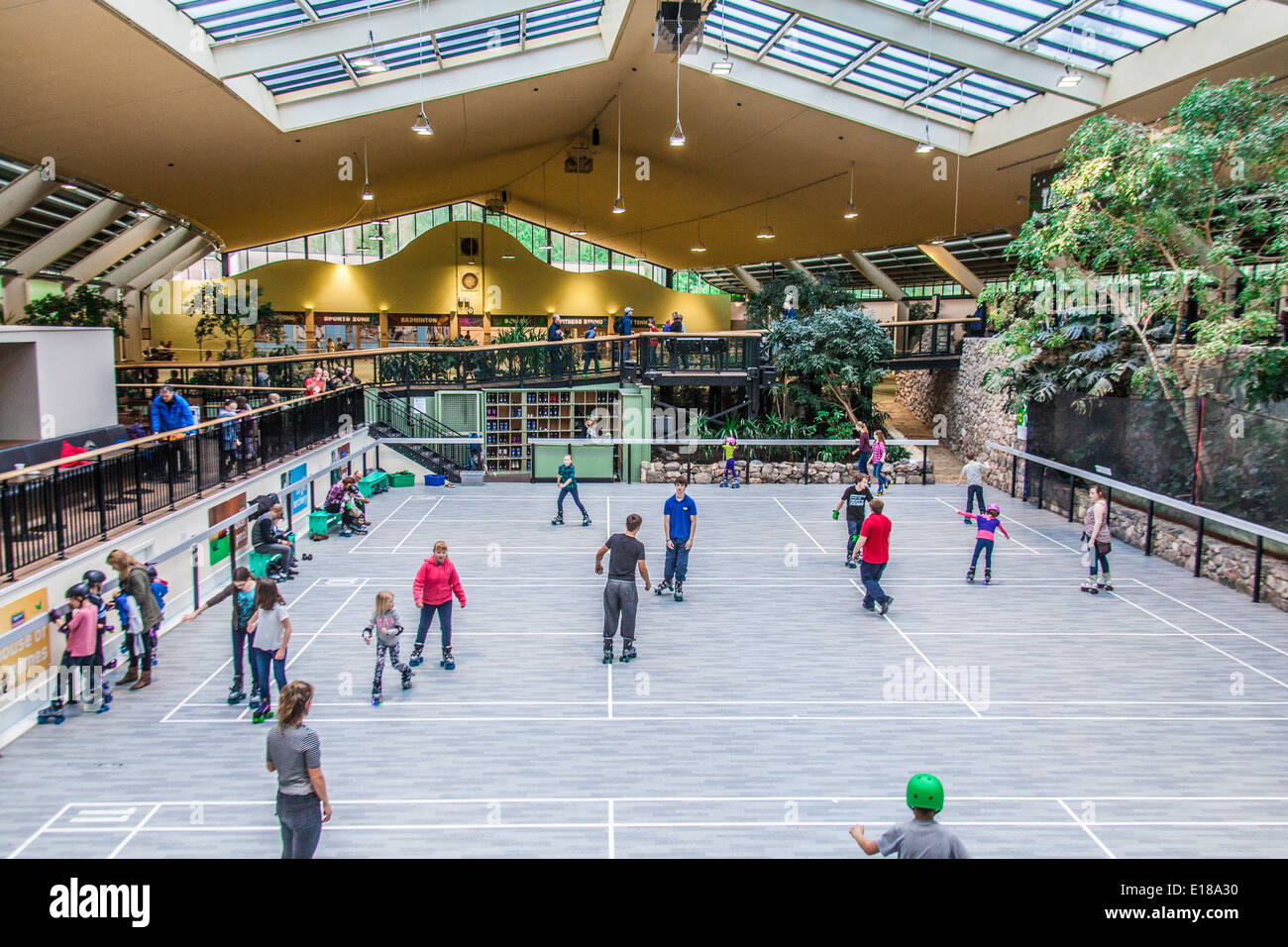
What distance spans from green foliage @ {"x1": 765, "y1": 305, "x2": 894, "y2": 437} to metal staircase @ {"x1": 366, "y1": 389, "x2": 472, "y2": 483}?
27.4ft

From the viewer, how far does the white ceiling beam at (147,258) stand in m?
29.6

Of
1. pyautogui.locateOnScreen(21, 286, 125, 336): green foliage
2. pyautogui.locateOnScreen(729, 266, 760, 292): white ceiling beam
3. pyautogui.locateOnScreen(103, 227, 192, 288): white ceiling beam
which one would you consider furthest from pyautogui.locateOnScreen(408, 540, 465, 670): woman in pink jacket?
pyautogui.locateOnScreen(729, 266, 760, 292): white ceiling beam

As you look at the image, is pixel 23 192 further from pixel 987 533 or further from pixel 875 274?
pixel 875 274

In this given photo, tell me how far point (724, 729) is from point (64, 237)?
22817mm

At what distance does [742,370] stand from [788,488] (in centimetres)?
477

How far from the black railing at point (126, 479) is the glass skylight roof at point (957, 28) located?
11.7 m

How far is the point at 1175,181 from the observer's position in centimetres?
1267

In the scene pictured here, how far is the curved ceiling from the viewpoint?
1345 cm

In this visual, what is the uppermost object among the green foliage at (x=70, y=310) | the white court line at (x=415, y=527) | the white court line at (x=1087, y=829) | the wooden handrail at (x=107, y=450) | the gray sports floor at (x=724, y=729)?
the green foliage at (x=70, y=310)

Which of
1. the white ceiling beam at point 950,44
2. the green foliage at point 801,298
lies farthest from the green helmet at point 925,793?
the green foliage at point 801,298

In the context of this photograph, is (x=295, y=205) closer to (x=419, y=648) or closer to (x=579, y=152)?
(x=579, y=152)

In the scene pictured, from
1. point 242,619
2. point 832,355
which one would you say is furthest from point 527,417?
point 242,619

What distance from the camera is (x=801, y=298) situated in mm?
29797

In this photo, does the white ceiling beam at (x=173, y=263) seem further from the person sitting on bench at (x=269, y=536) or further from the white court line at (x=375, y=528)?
the person sitting on bench at (x=269, y=536)
